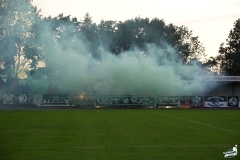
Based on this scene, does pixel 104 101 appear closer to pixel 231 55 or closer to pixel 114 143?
pixel 114 143

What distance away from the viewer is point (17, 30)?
46.8 m

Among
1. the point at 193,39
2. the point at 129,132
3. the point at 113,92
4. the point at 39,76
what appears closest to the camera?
the point at 129,132

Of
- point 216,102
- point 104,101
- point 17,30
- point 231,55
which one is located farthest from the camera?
point 231,55

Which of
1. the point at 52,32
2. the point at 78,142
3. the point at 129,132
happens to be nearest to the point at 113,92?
the point at 52,32

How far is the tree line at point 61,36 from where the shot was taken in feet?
148

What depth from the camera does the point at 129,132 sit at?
1722 centimetres

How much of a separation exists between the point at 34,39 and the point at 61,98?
8.09 meters

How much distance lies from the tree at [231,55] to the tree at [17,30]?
1691 inches

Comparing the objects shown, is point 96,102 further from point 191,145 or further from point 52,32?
point 191,145

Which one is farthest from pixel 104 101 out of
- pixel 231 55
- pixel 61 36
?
pixel 231 55

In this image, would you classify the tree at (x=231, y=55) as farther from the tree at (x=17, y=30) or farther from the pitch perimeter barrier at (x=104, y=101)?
the tree at (x=17, y=30)

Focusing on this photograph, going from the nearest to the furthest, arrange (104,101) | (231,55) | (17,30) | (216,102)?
(104,101)
(216,102)
(17,30)
(231,55)

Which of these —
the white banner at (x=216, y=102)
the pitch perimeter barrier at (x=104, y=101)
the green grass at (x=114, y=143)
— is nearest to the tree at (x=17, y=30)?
the pitch perimeter barrier at (x=104, y=101)

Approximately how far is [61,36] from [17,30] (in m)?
6.07
